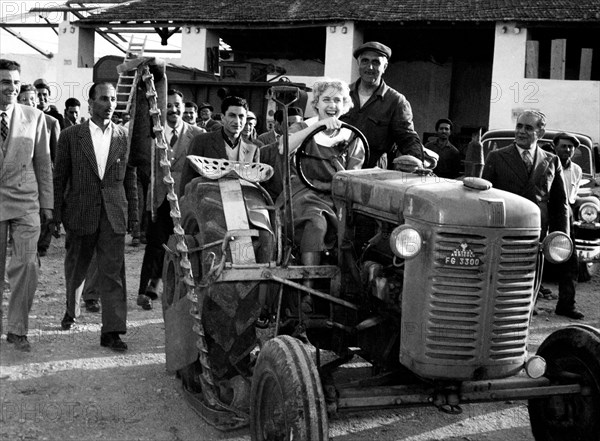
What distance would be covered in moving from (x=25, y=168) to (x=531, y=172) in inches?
167

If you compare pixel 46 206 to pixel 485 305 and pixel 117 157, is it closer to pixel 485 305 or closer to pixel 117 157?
pixel 117 157

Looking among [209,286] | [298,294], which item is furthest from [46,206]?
[298,294]

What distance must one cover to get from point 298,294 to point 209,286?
0.52m

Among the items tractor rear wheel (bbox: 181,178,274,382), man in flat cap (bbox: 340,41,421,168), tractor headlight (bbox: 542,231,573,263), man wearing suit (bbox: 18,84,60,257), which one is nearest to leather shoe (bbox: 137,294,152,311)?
man wearing suit (bbox: 18,84,60,257)

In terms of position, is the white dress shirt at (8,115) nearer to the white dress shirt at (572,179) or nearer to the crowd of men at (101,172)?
the crowd of men at (101,172)

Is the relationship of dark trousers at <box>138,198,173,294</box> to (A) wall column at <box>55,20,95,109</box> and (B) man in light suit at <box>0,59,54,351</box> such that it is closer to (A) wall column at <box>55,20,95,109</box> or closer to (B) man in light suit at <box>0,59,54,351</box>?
(B) man in light suit at <box>0,59,54,351</box>

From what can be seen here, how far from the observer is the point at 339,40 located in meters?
20.1

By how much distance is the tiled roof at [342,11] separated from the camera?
60.7ft

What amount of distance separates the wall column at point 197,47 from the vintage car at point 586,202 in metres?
12.2

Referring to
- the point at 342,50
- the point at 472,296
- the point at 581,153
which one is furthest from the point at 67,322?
the point at 342,50

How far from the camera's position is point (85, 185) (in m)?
6.09

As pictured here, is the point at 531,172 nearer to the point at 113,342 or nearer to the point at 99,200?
the point at 99,200

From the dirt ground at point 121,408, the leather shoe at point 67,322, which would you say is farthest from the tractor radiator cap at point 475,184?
the leather shoe at point 67,322

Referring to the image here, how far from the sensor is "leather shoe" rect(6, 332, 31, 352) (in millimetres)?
5719
